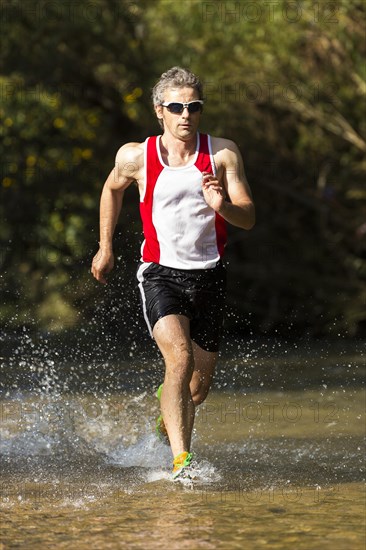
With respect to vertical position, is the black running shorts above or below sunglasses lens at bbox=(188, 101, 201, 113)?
below

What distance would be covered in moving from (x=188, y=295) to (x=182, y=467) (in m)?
0.84

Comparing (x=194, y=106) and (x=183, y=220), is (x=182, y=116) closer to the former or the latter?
(x=194, y=106)

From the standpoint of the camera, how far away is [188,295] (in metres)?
6.07

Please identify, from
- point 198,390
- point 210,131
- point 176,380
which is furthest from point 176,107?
point 210,131

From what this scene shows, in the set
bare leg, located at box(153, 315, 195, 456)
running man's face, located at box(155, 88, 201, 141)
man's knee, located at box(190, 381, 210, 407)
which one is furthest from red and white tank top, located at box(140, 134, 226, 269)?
man's knee, located at box(190, 381, 210, 407)

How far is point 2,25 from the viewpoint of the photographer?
13.0m

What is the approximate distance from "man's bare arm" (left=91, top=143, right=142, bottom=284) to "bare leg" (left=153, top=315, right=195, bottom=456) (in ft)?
1.65

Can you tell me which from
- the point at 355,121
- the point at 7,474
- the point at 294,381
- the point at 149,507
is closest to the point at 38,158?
the point at 355,121

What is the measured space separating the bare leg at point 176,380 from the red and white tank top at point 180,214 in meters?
0.36

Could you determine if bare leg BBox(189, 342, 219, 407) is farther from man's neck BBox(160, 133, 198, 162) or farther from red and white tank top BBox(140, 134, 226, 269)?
man's neck BBox(160, 133, 198, 162)

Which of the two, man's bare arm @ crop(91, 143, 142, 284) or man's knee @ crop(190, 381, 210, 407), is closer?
man's bare arm @ crop(91, 143, 142, 284)

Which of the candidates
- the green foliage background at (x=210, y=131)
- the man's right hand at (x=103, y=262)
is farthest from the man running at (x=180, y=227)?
the green foliage background at (x=210, y=131)

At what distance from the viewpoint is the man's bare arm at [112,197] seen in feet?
19.9

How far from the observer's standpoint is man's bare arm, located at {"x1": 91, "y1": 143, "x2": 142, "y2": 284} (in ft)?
19.9
